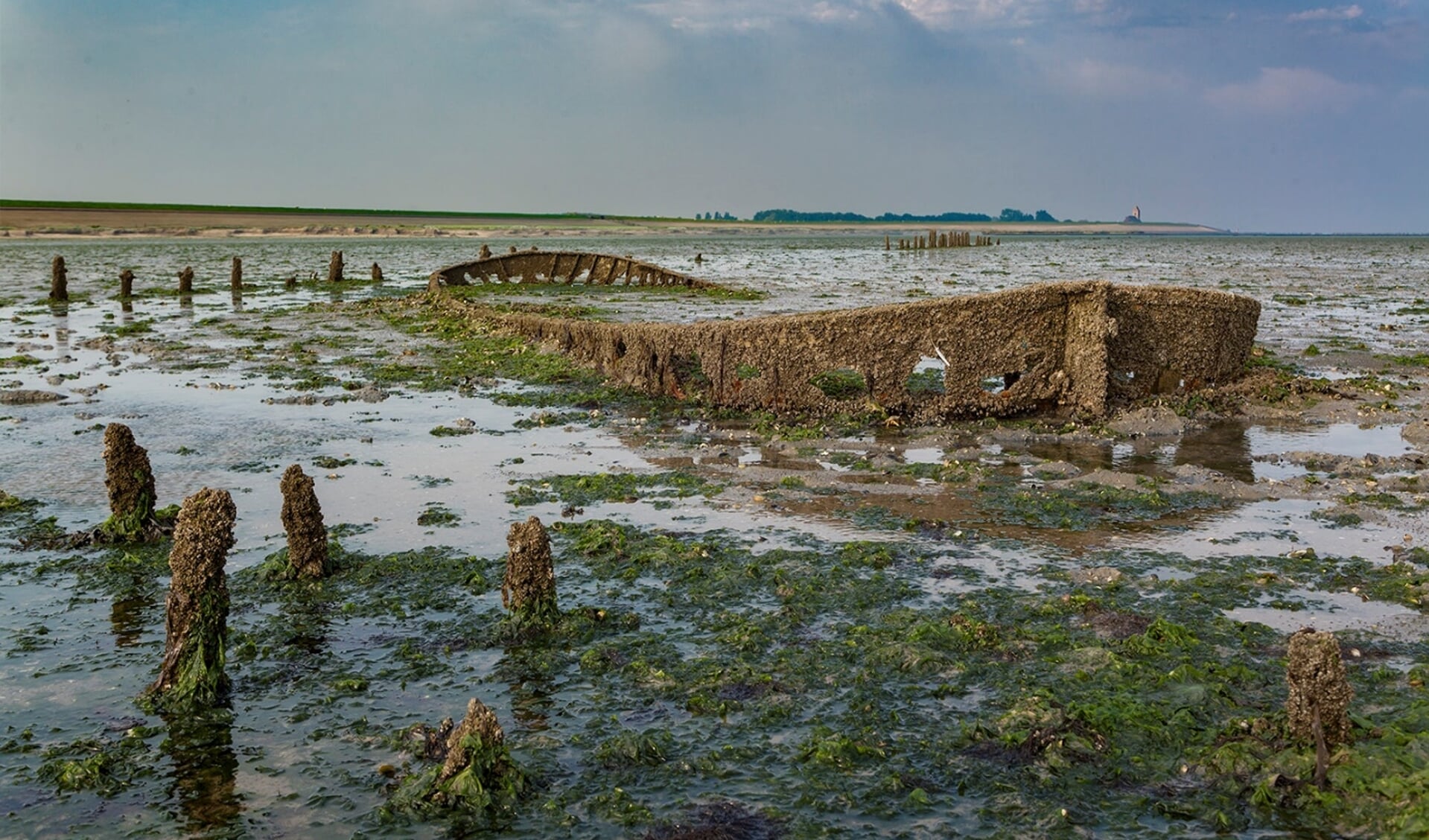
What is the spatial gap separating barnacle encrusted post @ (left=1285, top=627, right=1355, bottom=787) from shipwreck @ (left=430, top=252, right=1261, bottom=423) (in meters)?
8.28

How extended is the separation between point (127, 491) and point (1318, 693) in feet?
28.1

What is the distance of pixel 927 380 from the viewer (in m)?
16.1

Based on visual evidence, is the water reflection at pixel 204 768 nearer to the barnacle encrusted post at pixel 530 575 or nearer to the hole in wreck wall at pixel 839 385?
the barnacle encrusted post at pixel 530 575

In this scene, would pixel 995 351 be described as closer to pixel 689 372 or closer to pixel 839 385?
pixel 839 385

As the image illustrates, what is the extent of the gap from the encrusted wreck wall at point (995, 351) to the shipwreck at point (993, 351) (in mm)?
13

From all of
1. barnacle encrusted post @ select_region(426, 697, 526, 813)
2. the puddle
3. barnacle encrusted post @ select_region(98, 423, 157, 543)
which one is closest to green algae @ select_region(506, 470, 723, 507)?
barnacle encrusted post @ select_region(98, 423, 157, 543)

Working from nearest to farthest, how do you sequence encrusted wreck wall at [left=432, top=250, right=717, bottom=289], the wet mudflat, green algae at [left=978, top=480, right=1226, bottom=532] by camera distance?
the wet mudflat → green algae at [left=978, top=480, right=1226, bottom=532] → encrusted wreck wall at [left=432, top=250, right=717, bottom=289]

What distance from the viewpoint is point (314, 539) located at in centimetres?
823

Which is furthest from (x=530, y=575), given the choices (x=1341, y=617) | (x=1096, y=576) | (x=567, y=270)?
(x=567, y=270)

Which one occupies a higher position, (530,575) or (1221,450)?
(1221,450)

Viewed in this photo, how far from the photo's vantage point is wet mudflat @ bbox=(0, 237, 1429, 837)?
5250 millimetres

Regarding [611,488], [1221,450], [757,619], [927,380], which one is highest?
[927,380]

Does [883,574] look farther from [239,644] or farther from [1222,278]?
[1222,278]

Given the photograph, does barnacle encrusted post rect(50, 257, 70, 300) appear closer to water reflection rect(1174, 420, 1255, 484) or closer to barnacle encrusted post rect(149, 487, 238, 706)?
barnacle encrusted post rect(149, 487, 238, 706)
